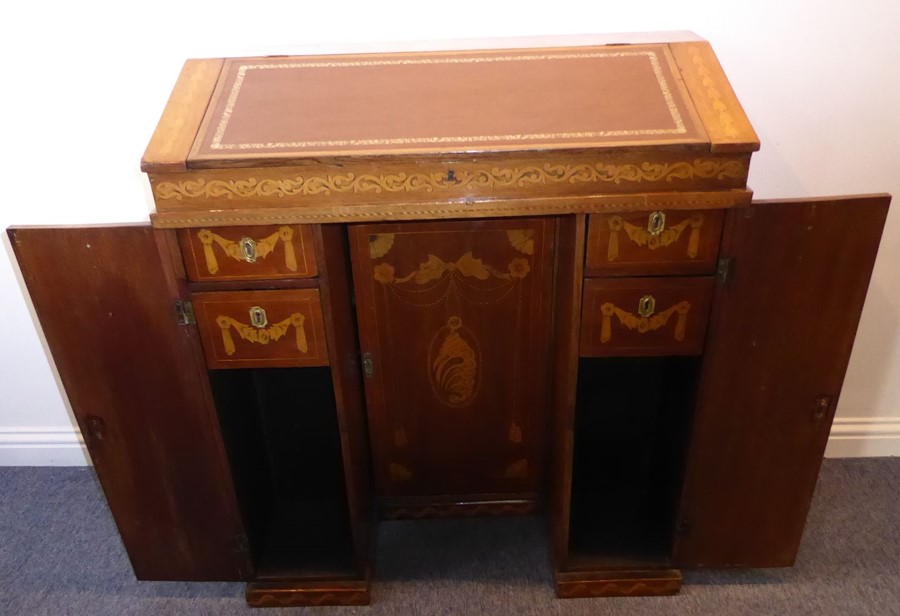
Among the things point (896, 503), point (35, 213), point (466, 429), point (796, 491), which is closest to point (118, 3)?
point (35, 213)

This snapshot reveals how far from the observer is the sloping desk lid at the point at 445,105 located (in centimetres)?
120

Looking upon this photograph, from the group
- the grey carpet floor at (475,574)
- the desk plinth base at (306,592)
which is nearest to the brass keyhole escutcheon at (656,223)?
the grey carpet floor at (475,574)

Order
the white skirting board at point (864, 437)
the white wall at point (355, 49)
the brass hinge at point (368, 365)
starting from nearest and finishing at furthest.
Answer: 1. the white wall at point (355, 49)
2. the brass hinge at point (368, 365)
3. the white skirting board at point (864, 437)

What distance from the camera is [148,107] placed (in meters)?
1.60

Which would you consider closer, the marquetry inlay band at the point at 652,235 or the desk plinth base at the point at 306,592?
the marquetry inlay band at the point at 652,235

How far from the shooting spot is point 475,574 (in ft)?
5.73

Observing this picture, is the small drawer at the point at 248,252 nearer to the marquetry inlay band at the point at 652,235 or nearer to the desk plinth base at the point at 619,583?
the marquetry inlay band at the point at 652,235

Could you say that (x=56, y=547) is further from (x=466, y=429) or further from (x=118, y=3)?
(x=118, y=3)

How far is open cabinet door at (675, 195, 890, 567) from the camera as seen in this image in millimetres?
1274

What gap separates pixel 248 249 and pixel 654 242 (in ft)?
2.34

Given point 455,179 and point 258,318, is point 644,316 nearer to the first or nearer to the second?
point 455,179

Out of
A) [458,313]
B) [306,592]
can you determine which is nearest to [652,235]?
[458,313]

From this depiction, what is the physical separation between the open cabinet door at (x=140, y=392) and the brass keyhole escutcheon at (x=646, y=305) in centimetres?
83

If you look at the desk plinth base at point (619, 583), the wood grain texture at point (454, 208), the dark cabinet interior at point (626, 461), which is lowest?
the desk plinth base at point (619, 583)
